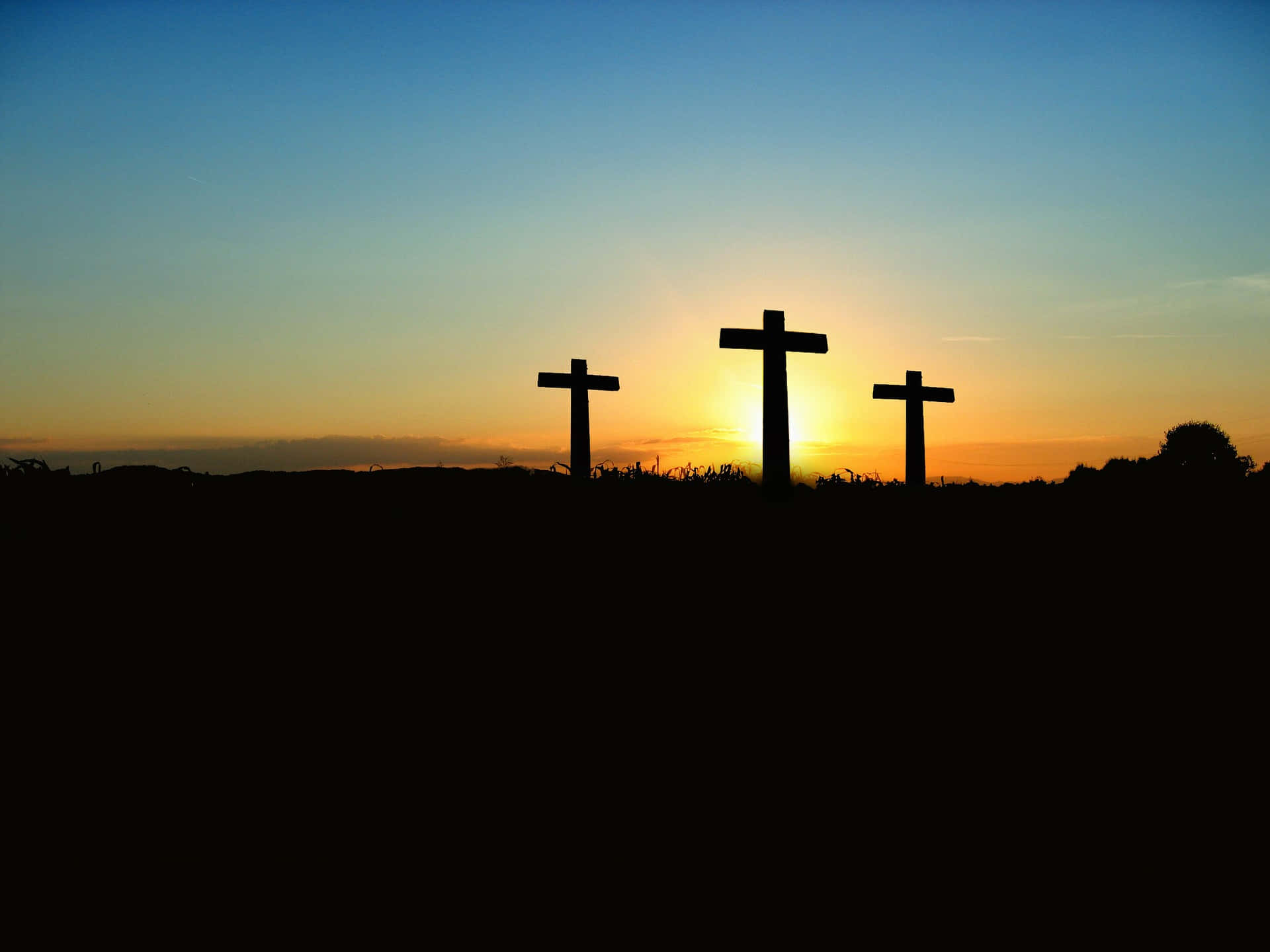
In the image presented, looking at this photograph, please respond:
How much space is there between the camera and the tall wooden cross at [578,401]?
1641cm

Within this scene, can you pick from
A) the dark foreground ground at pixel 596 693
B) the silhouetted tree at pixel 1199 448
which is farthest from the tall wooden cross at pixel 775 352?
the silhouetted tree at pixel 1199 448

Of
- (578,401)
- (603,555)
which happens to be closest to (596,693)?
(603,555)

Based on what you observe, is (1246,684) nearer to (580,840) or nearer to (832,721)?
(832,721)

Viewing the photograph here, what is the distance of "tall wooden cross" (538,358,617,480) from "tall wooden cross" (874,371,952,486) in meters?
5.50

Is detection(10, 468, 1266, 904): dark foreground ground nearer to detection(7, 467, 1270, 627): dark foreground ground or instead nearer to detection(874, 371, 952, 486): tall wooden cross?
detection(7, 467, 1270, 627): dark foreground ground

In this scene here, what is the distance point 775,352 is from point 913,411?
6086 millimetres

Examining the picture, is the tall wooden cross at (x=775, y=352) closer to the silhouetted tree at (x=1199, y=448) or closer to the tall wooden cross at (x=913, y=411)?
the tall wooden cross at (x=913, y=411)

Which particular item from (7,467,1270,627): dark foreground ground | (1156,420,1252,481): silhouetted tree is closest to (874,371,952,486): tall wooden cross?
(7,467,1270,627): dark foreground ground

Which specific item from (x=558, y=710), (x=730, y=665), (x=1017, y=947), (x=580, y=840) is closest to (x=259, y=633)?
(x=558, y=710)

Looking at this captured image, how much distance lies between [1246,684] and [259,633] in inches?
283

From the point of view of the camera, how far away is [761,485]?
32.0 feet

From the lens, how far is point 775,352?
12484mm

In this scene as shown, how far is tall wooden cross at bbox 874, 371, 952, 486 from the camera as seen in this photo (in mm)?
17375

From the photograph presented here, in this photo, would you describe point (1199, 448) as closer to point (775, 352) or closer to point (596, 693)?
point (775, 352)
